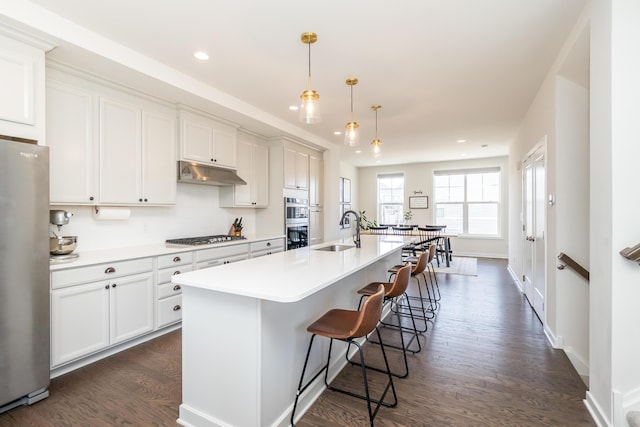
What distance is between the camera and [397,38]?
8.20ft

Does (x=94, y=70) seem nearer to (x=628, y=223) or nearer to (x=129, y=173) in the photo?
(x=129, y=173)

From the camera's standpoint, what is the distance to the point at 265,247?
445cm

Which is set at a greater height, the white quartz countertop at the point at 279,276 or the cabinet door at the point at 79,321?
the white quartz countertop at the point at 279,276

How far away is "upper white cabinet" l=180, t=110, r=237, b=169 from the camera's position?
362 cm

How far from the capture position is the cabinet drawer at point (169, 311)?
3.05m

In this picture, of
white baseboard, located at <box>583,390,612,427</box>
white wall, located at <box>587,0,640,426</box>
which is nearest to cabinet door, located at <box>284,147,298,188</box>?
white wall, located at <box>587,0,640,426</box>

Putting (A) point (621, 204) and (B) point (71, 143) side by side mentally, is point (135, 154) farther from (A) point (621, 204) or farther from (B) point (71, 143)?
(A) point (621, 204)

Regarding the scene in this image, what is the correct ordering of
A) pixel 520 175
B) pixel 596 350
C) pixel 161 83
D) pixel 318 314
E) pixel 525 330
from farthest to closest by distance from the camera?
pixel 520 175
pixel 525 330
pixel 161 83
pixel 318 314
pixel 596 350

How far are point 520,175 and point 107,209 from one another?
589 cm

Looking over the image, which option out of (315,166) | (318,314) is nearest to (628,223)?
(318,314)

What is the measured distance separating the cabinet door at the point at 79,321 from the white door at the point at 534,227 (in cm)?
434

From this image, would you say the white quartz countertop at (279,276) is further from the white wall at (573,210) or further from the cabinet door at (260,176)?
the cabinet door at (260,176)

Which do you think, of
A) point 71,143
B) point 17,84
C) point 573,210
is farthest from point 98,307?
point 573,210


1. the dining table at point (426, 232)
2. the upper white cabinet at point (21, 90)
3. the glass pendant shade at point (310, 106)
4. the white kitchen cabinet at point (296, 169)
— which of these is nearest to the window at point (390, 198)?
the dining table at point (426, 232)
